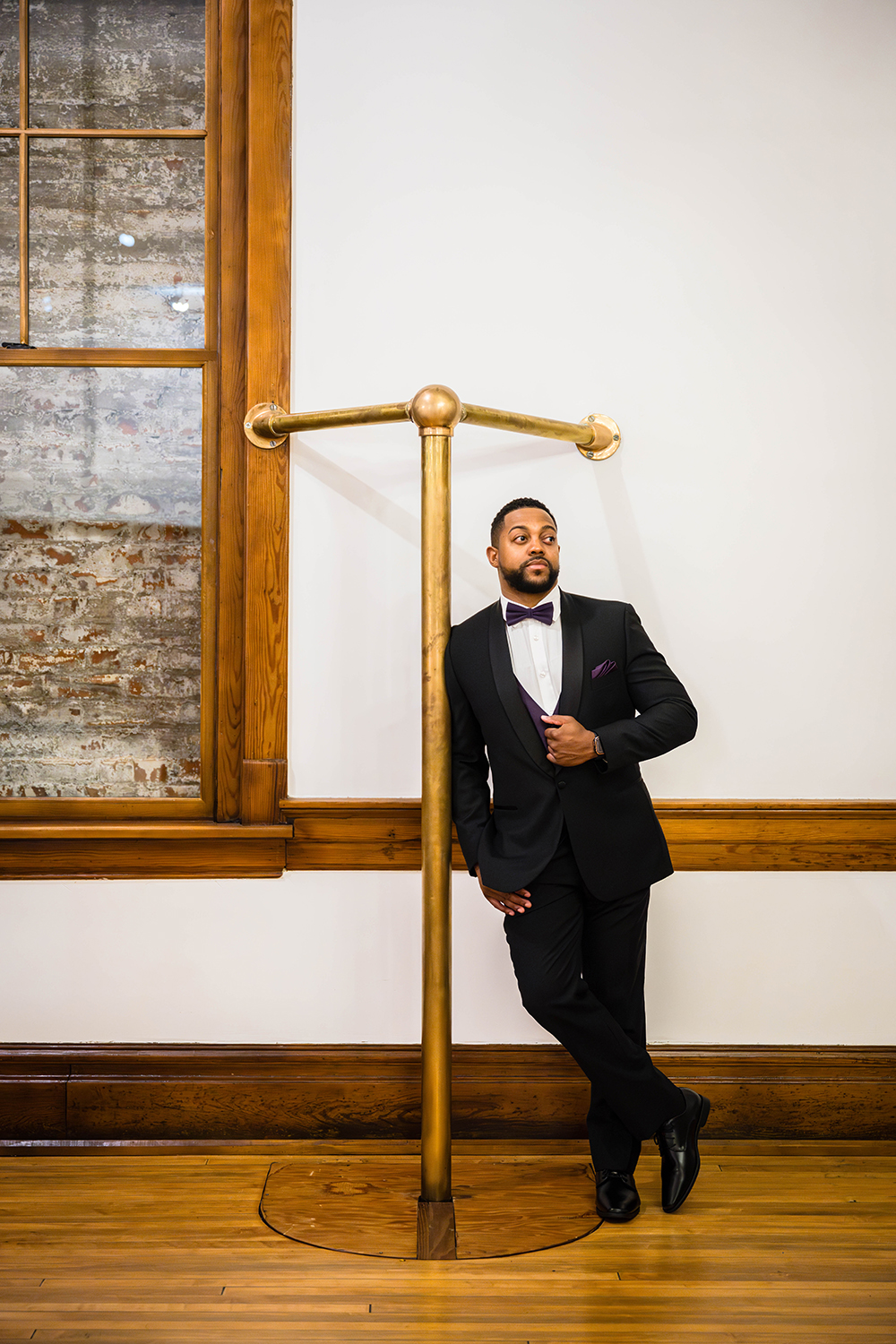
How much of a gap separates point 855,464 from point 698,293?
656 mm

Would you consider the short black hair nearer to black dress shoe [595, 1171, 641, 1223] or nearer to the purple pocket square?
the purple pocket square

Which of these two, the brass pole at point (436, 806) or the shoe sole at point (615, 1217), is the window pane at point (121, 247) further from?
the shoe sole at point (615, 1217)

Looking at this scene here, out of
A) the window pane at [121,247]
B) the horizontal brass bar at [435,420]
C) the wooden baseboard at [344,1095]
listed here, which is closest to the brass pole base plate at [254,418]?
the horizontal brass bar at [435,420]

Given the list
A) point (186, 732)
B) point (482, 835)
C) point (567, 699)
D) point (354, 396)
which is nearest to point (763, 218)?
point (354, 396)

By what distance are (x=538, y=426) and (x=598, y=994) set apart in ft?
4.61

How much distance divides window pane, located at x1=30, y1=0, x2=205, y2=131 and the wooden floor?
9.65 feet

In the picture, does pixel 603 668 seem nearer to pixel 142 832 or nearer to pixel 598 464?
pixel 598 464

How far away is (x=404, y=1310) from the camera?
1.88m

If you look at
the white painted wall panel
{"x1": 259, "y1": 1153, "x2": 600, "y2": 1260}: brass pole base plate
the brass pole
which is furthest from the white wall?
the brass pole

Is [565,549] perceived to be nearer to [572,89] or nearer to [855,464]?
[855,464]

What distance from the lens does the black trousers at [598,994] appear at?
215cm

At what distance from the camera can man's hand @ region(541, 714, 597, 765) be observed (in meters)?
2.06

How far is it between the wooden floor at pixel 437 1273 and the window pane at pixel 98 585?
109 cm

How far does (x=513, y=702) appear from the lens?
217 centimetres
